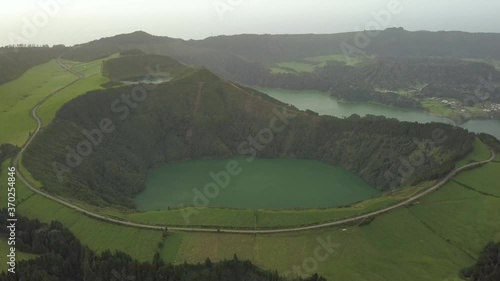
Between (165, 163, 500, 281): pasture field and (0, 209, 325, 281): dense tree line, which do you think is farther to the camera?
(165, 163, 500, 281): pasture field

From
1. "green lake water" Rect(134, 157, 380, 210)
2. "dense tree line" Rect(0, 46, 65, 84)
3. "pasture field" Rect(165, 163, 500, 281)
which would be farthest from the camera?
"dense tree line" Rect(0, 46, 65, 84)

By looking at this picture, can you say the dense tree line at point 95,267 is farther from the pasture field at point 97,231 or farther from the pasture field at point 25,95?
the pasture field at point 25,95

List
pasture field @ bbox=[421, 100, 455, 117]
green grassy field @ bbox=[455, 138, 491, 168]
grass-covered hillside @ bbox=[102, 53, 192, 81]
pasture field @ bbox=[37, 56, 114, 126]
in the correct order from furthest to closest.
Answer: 1. pasture field @ bbox=[421, 100, 455, 117]
2. grass-covered hillside @ bbox=[102, 53, 192, 81]
3. pasture field @ bbox=[37, 56, 114, 126]
4. green grassy field @ bbox=[455, 138, 491, 168]

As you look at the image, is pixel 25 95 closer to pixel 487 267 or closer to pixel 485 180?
pixel 485 180

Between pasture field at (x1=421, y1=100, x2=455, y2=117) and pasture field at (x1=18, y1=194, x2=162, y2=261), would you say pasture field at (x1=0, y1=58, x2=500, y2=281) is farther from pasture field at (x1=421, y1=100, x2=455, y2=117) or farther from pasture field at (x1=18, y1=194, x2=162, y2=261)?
pasture field at (x1=421, y1=100, x2=455, y2=117)

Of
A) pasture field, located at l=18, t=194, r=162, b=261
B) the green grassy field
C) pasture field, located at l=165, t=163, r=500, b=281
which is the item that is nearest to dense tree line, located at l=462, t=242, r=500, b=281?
pasture field, located at l=165, t=163, r=500, b=281

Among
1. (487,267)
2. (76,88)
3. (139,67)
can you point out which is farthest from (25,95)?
(487,267)

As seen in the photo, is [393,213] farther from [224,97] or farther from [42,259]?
[224,97]
